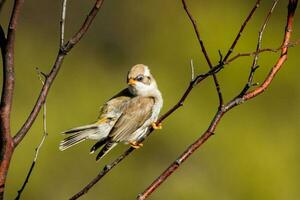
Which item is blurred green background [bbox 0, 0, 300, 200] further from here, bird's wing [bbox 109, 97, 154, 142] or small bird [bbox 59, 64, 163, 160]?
bird's wing [bbox 109, 97, 154, 142]

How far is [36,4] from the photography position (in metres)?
17.4

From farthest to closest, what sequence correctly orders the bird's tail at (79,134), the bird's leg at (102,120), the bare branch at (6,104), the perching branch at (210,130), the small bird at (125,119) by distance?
the bird's leg at (102,120) → the small bird at (125,119) → the bird's tail at (79,134) → the perching branch at (210,130) → the bare branch at (6,104)

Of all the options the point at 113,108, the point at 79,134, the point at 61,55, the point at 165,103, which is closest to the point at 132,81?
the point at 113,108

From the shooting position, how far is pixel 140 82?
19.1ft

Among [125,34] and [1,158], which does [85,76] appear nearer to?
[125,34]

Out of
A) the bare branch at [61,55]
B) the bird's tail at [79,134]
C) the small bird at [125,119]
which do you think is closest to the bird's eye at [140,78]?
the small bird at [125,119]

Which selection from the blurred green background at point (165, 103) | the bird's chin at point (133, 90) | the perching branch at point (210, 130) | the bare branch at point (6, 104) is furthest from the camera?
the blurred green background at point (165, 103)

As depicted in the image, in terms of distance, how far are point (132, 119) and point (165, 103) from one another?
8.83 meters

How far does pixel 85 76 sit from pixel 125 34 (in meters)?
1.76

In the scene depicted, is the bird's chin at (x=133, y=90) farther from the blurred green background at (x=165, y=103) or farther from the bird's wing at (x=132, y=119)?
the blurred green background at (x=165, y=103)

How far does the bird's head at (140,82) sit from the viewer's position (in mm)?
5793

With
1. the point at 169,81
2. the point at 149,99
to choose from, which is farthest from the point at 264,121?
the point at 149,99

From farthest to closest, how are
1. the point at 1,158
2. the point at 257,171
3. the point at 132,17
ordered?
1. the point at 132,17
2. the point at 257,171
3. the point at 1,158

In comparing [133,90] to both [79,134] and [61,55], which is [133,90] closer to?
[79,134]
